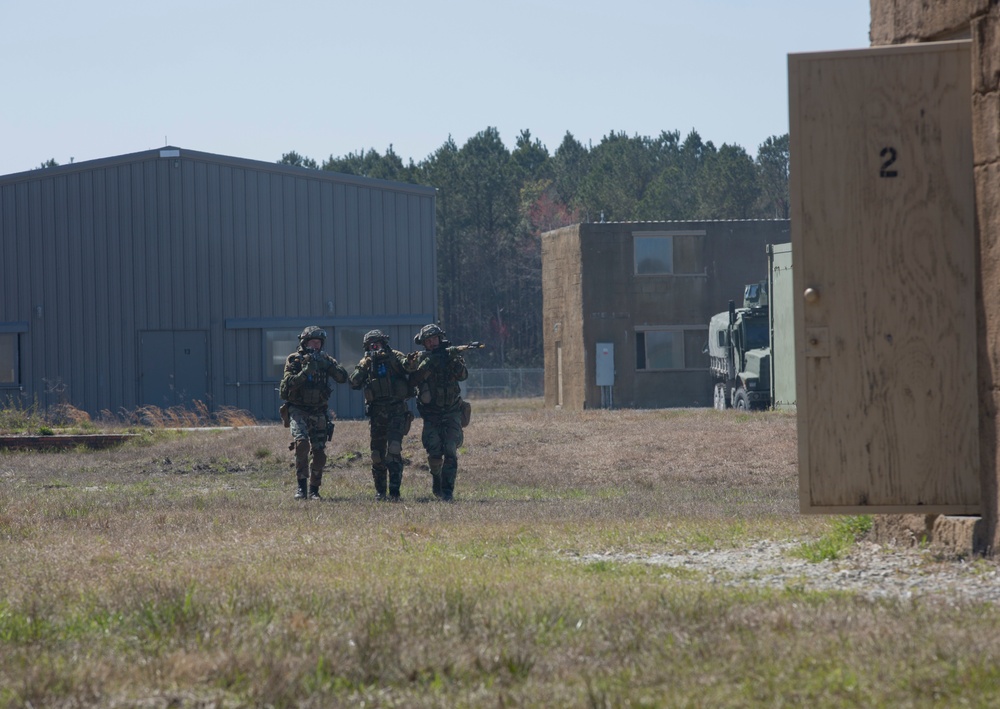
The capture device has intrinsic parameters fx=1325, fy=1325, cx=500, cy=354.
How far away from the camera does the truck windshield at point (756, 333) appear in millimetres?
29219

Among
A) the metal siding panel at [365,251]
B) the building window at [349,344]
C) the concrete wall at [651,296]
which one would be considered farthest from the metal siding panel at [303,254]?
the concrete wall at [651,296]

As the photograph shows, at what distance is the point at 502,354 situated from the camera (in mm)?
65125

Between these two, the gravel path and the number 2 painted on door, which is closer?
the gravel path

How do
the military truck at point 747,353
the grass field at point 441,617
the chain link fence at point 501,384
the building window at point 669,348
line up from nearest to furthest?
1. the grass field at point 441,617
2. the military truck at point 747,353
3. the building window at point 669,348
4. the chain link fence at point 501,384

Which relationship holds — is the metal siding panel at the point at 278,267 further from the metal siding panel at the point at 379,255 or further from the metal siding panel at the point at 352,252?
the metal siding panel at the point at 379,255

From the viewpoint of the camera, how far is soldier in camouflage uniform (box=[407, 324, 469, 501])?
14219mm

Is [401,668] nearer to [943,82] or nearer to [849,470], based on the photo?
[849,470]

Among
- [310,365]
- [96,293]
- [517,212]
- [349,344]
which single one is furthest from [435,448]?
[517,212]

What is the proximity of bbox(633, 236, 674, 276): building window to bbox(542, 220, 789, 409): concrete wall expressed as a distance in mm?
140

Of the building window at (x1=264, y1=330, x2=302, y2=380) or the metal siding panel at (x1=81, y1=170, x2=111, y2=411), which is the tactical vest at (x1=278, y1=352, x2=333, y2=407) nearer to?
Answer: the building window at (x1=264, y1=330, x2=302, y2=380)

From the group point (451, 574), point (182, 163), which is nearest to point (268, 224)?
point (182, 163)

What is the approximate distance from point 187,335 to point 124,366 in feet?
5.18

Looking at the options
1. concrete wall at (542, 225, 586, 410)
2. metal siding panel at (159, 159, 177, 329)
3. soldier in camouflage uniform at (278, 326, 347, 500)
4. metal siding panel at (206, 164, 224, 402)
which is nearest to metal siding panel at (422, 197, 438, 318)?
metal siding panel at (206, 164, 224, 402)

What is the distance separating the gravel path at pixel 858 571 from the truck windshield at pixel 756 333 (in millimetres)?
21254
